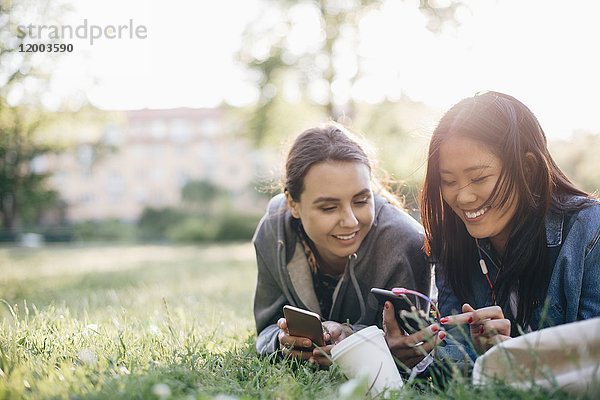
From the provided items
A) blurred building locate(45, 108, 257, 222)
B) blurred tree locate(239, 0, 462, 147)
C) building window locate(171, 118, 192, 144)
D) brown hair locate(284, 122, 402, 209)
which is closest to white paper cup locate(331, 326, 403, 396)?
brown hair locate(284, 122, 402, 209)

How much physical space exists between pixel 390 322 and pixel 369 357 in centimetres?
37

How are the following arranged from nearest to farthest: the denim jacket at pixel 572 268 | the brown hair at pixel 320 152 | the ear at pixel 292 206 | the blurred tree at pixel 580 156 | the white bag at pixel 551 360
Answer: the white bag at pixel 551 360 → the denim jacket at pixel 572 268 → the brown hair at pixel 320 152 → the ear at pixel 292 206 → the blurred tree at pixel 580 156

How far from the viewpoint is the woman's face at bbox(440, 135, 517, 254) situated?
94.0 inches

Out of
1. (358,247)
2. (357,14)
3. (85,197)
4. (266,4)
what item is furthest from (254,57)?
(85,197)

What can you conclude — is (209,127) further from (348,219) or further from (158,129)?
(348,219)

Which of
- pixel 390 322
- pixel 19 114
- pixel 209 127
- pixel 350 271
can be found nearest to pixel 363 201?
pixel 350 271

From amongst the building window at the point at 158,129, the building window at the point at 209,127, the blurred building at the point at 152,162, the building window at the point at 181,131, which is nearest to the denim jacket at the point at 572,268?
the blurred building at the point at 152,162

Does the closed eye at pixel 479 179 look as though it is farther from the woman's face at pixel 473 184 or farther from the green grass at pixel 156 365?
the green grass at pixel 156 365

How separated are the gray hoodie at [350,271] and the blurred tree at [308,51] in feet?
44.0

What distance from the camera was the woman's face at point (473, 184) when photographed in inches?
94.0

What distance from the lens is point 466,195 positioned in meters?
2.41

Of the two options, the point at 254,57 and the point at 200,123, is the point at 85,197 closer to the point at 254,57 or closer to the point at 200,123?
the point at 200,123

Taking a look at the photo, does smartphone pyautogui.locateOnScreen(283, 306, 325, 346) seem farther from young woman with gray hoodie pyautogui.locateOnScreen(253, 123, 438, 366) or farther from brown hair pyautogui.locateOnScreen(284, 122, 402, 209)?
brown hair pyautogui.locateOnScreen(284, 122, 402, 209)

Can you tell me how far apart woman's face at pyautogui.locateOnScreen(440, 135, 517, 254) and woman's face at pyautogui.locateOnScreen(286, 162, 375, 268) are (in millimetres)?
478
